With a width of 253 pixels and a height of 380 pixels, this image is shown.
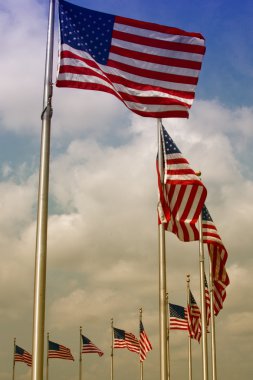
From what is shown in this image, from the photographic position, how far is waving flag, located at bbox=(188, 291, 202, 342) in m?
36.9

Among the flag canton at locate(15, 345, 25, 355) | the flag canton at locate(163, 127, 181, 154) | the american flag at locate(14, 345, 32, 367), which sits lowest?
the american flag at locate(14, 345, 32, 367)

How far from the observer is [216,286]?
31812mm

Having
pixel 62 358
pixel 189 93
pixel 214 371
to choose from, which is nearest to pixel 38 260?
pixel 189 93

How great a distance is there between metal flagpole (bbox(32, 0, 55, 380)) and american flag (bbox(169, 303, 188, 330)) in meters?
29.6

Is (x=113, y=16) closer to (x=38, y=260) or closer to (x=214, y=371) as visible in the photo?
(x=38, y=260)

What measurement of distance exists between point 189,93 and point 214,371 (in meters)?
23.2

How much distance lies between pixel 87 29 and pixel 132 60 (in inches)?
48.7

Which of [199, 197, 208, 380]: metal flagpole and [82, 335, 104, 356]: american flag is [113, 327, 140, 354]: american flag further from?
[199, 197, 208, 380]: metal flagpole

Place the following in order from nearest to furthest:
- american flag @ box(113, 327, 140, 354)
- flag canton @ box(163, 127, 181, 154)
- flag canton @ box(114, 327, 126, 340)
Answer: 1. flag canton @ box(163, 127, 181, 154)
2. american flag @ box(113, 327, 140, 354)
3. flag canton @ box(114, 327, 126, 340)

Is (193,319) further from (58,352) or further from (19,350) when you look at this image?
(19,350)

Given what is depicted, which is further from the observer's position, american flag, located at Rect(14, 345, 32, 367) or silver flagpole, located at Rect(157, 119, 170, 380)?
american flag, located at Rect(14, 345, 32, 367)

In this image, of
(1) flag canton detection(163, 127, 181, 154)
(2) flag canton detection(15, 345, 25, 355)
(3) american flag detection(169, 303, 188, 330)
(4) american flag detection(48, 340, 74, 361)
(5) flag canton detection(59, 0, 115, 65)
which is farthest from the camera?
(2) flag canton detection(15, 345, 25, 355)

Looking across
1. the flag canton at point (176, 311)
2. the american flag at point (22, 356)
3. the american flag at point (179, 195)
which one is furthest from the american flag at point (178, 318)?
the american flag at point (179, 195)

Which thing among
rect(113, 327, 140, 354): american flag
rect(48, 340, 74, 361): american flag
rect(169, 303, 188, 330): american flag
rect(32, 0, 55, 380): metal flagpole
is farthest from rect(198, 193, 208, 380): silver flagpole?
rect(48, 340, 74, 361): american flag
